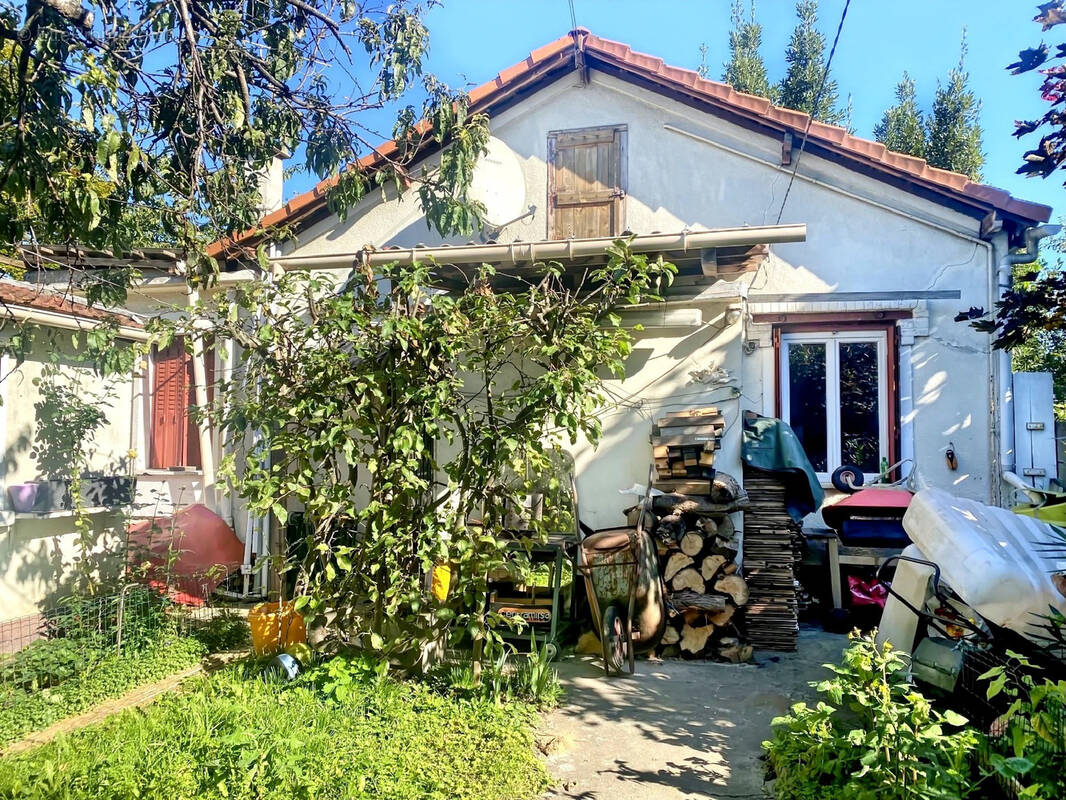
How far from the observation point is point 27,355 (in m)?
6.38

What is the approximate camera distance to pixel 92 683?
5188 mm

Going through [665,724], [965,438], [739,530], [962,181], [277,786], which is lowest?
[665,724]

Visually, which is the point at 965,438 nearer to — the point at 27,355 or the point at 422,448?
the point at 422,448

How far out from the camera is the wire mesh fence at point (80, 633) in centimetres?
517

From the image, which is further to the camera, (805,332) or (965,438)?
(805,332)

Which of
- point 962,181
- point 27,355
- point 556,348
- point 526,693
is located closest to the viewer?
point 556,348

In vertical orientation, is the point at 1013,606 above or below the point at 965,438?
below

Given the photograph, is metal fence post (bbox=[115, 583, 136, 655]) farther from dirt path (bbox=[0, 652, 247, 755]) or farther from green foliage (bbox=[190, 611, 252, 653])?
green foliage (bbox=[190, 611, 252, 653])

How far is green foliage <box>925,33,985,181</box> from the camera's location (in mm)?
13930

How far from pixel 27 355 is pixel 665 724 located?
633cm

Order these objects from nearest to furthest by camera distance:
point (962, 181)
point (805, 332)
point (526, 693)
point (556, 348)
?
point (556, 348) < point (526, 693) < point (962, 181) < point (805, 332)

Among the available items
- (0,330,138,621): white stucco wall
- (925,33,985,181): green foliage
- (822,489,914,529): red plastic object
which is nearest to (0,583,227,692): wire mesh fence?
(0,330,138,621): white stucco wall

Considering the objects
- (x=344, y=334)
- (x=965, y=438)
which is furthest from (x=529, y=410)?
(x=965, y=438)

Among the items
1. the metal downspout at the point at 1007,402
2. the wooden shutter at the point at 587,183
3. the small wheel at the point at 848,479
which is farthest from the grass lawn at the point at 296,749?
the metal downspout at the point at 1007,402
